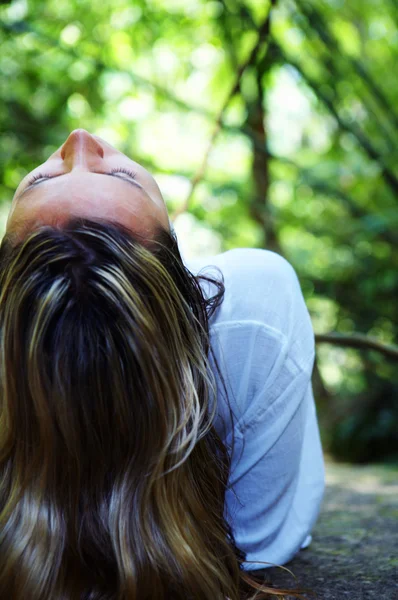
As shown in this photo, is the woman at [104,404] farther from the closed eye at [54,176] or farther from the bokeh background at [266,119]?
the bokeh background at [266,119]

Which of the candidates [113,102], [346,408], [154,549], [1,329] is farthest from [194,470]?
[113,102]

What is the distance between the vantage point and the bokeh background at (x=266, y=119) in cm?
454

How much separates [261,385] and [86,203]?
1.96 feet

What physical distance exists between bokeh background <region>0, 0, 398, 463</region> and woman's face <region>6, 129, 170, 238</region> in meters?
Answer: 2.55

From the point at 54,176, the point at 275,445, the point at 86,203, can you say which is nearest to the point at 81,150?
the point at 54,176

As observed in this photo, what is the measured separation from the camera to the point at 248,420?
5.21ft

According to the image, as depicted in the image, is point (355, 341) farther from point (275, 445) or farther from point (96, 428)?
point (96, 428)

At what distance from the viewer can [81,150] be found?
148 cm

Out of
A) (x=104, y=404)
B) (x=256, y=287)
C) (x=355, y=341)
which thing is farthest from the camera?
(x=355, y=341)

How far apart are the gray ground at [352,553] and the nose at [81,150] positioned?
1.15m

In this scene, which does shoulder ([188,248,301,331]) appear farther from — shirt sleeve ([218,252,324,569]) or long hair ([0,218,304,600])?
long hair ([0,218,304,600])

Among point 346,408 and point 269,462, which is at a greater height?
point 269,462

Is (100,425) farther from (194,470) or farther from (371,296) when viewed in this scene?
(371,296)

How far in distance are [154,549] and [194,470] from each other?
19cm
